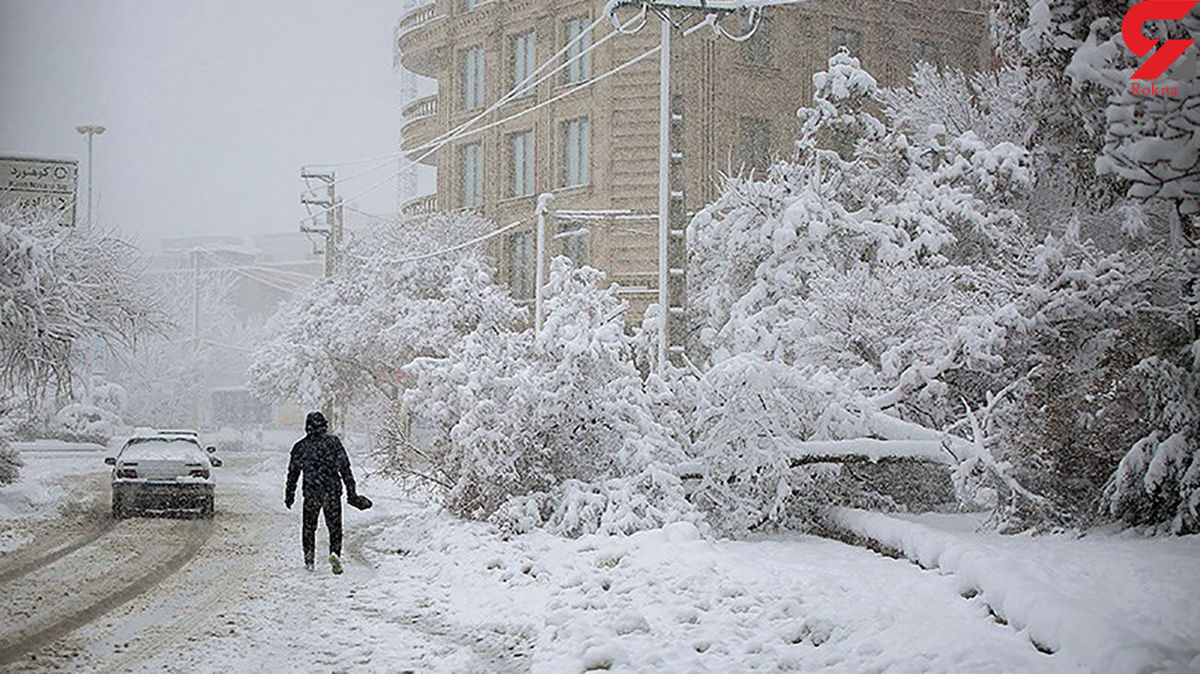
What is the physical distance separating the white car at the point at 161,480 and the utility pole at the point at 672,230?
8456 millimetres

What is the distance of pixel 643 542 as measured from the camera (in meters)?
12.0

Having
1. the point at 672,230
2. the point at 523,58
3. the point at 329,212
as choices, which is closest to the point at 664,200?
the point at 672,230

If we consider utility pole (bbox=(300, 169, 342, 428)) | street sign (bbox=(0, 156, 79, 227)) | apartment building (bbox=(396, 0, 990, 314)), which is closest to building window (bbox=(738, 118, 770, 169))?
apartment building (bbox=(396, 0, 990, 314))

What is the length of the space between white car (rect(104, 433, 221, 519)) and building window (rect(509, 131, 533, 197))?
29.0 ft

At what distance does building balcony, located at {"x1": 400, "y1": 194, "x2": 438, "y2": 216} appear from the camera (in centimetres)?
2864

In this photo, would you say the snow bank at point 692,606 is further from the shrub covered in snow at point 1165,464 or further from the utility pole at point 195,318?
the utility pole at point 195,318

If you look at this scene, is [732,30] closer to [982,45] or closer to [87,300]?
[982,45]

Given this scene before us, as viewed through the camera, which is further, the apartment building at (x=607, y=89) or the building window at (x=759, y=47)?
the building window at (x=759, y=47)

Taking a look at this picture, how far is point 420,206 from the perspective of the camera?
2905cm

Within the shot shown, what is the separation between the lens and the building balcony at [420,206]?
28641mm

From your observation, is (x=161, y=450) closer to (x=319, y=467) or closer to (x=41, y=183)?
(x=41, y=183)

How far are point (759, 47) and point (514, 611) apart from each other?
60.1ft

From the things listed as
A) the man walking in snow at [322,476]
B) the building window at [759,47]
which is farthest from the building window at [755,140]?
the man walking in snow at [322,476]

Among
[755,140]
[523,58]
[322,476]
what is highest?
[523,58]
